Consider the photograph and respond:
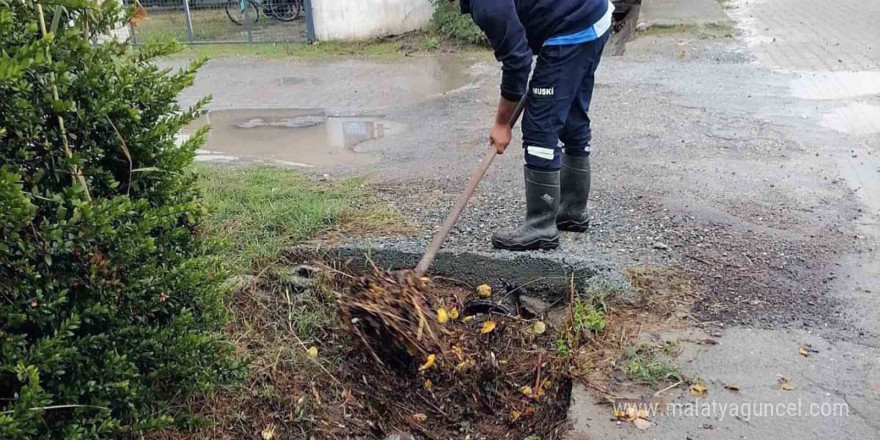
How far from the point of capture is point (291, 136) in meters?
6.84

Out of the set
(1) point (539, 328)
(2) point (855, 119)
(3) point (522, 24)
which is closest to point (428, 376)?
(1) point (539, 328)

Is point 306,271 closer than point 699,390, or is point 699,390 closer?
point 699,390

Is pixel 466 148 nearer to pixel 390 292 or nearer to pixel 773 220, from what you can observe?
→ pixel 773 220

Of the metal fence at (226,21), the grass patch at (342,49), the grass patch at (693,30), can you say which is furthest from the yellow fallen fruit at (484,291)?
the metal fence at (226,21)

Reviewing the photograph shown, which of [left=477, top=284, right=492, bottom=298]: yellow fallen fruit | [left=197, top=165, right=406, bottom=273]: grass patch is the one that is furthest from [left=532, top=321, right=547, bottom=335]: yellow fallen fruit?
[left=197, top=165, right=406, bottom=273]: grass patch

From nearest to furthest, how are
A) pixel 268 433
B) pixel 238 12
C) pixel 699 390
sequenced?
pixel 268 433
pixel 699 390
pixel 238 12

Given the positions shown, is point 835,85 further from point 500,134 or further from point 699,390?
point 699,390

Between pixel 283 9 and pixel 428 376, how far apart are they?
12650mm

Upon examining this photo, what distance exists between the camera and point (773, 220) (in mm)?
4316

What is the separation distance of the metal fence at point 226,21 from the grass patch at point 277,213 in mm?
7816

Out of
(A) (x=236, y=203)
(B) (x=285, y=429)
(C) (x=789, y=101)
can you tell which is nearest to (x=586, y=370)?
(B) (x=285, y=429)

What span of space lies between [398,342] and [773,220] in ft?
8.46

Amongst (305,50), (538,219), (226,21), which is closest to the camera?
(538,219)

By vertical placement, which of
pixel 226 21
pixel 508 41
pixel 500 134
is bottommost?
pixel 226 21
